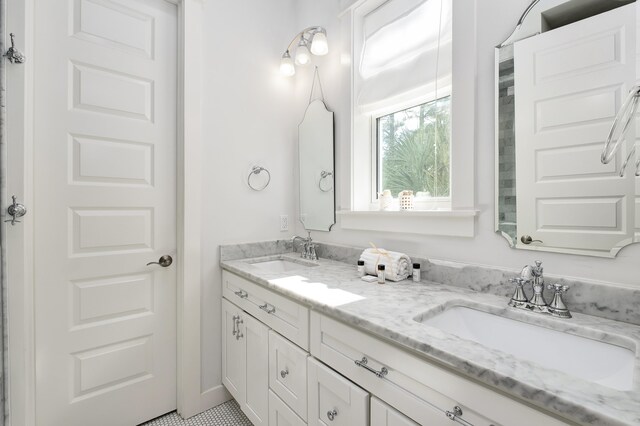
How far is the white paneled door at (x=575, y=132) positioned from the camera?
895 mm

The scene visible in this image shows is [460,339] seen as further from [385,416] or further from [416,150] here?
[416,150]

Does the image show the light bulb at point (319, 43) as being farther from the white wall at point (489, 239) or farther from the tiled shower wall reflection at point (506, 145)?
the tiled shower wall reflection at point (506, 145)

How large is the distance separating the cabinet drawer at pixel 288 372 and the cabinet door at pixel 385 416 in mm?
345

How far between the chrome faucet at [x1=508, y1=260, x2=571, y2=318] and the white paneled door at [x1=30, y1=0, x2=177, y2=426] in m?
1.73

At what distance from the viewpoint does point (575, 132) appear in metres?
0.97

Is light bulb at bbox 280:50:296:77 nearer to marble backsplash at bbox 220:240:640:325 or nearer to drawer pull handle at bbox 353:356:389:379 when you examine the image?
marble backsplash at bbox 220:240:640:325

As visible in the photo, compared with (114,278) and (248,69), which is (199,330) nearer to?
(114,278)

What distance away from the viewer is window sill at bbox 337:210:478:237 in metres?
1.25

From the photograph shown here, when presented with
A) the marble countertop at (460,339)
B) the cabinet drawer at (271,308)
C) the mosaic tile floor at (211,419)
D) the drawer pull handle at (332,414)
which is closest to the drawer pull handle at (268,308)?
the cabinet drawer at (271,308)

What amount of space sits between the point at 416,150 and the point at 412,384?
1.19m

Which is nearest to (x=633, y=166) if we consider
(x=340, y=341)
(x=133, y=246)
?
(x=340, y=341)

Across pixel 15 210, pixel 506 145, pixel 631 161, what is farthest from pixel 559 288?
pixel 15 210

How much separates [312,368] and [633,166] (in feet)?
4.02

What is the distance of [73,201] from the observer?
1457 millimetres
